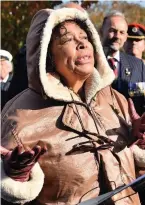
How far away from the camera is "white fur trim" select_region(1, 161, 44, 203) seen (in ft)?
11.8

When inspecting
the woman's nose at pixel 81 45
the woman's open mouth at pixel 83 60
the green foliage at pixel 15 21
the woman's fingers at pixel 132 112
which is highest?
the woman's nose at pixel 81 45

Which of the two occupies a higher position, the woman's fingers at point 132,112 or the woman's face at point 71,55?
the woman's face at point 71,55

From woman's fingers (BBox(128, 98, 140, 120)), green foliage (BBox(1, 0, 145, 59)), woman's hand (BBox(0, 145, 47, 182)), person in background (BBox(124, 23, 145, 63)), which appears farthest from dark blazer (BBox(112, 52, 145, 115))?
green foliage (BBox(1, 0, 145, 59))

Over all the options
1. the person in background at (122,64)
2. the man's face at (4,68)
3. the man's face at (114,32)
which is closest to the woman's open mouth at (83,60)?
the person in background at (122,64)

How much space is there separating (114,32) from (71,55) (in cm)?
238

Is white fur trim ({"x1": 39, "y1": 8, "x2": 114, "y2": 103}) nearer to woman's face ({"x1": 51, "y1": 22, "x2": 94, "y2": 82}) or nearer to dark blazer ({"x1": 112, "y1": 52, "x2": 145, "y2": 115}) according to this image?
woman's face ({"x1": 51, "y1": 22, "x2": 94, "y2": 82})

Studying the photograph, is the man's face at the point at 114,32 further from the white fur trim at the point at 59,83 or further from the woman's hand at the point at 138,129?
the woman's hand at the point at 138,129

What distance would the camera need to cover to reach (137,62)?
6062mm

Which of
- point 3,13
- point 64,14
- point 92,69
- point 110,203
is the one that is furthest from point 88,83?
point 3,13

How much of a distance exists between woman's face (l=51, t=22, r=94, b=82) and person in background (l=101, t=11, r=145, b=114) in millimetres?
1784

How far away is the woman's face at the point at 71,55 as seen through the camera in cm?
392

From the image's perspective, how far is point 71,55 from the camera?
3.92 metres

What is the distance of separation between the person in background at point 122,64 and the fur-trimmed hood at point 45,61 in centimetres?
160

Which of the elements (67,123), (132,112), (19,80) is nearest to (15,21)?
(19,80)
